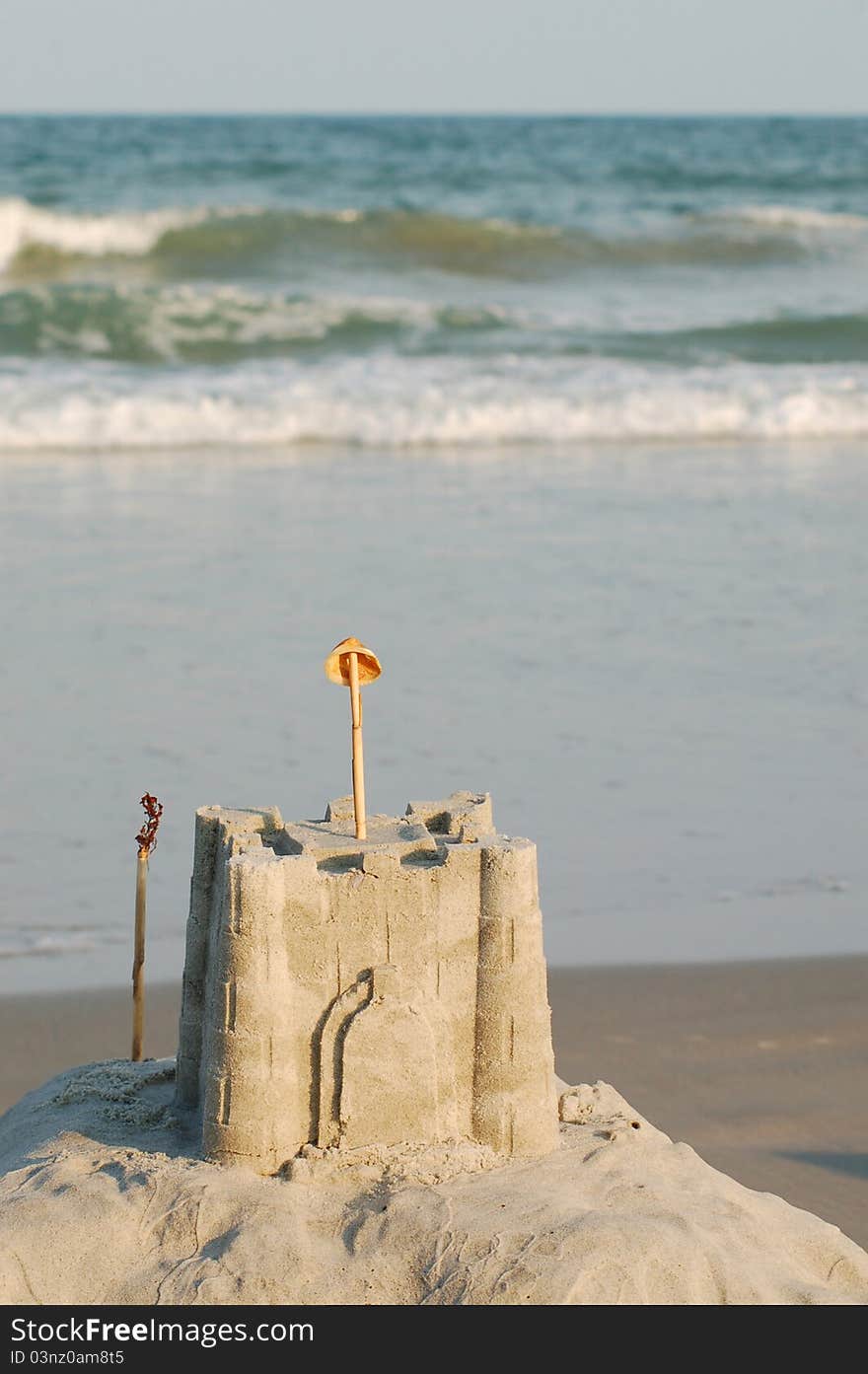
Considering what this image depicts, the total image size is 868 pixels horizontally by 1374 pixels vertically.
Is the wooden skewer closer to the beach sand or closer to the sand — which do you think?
the sand

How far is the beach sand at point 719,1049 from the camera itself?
18.6 feet

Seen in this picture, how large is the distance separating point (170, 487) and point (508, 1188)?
11.1 metres

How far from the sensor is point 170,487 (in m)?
14.8

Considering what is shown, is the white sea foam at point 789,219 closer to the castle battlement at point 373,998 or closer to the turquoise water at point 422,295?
the turquoise water at point 422,295

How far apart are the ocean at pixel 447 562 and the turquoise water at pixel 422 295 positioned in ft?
0.27

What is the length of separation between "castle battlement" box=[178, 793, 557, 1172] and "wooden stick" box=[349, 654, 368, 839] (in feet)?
0.16

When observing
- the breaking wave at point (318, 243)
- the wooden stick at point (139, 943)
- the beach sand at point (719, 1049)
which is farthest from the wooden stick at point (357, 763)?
the breaking wave at point (318, 243)

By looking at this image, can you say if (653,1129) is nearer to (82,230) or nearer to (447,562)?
(447,562)

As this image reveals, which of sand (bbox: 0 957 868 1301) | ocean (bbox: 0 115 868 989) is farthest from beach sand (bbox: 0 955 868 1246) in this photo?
ocean (bbox: 0 115 868 989)

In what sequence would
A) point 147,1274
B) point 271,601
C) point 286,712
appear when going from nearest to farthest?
1. point 147,1274
2. point 286,712
3. point 271,601

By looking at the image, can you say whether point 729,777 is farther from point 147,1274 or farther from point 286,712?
point 147,1274

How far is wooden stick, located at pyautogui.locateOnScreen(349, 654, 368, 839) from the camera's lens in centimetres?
438

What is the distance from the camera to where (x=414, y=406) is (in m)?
17.6
